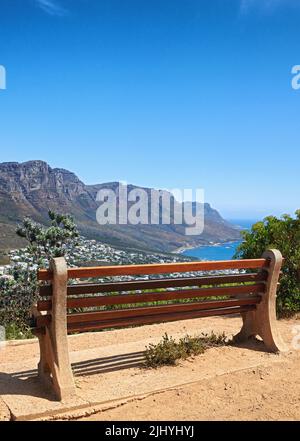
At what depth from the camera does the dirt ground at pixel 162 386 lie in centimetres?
409

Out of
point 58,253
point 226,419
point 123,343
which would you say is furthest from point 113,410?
point 58,253

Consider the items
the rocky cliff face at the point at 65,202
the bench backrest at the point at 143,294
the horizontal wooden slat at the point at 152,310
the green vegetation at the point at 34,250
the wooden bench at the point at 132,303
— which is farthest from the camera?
the rocky cliff face at the point at 65,202

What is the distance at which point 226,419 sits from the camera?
13.2 feet

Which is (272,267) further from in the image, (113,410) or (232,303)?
(113,410)

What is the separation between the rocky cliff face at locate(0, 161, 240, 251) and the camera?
72.2 m

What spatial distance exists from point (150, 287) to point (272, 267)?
1.62 meters

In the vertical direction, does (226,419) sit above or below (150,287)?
below

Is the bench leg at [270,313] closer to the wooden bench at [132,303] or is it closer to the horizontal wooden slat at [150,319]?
the wooden bench at [132,303]

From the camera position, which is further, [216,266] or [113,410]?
[216,266]

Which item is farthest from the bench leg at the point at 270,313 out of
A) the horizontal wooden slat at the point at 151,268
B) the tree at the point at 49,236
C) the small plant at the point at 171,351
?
the tree at the point at 49,236

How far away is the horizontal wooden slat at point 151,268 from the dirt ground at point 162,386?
104 centimetres

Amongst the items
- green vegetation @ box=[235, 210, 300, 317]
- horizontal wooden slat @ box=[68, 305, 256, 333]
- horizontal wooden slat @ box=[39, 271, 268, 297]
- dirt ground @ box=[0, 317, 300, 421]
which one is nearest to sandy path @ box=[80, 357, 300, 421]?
dirt ground @ box=[0, 317, 300, 421]

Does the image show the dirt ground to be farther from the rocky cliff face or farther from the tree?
the rocky cliff face

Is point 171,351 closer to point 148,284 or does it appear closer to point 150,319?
point 150,319
